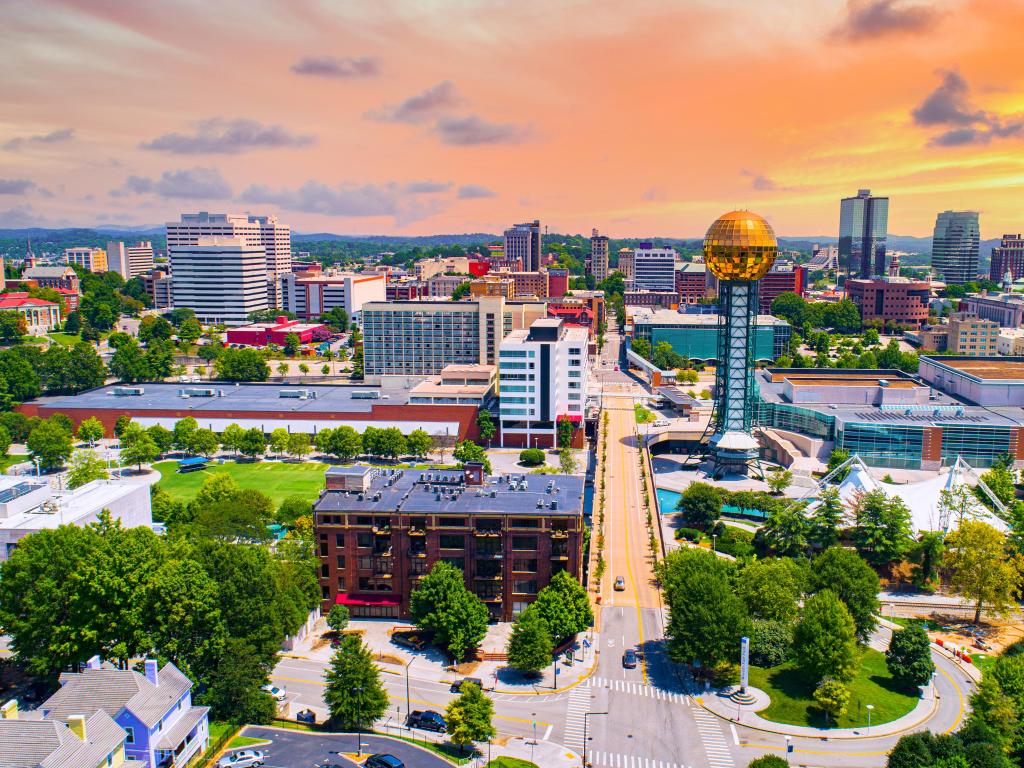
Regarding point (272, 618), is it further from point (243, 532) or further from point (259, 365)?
point (259, 365)

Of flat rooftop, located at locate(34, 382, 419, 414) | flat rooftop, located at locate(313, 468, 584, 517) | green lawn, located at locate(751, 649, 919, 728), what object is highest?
flat rooftop, located at locate(313, 468, 584, 517)

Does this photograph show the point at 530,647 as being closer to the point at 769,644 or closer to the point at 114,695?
the point at 769,644

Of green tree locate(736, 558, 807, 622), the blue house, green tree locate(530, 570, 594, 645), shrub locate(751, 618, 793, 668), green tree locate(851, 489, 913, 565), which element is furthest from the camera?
green tree locate(851, 489, 913, 565)

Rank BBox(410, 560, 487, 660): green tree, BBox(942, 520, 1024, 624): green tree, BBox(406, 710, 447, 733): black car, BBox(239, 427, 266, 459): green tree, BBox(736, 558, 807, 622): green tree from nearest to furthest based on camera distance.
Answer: BBox(406, 710, 447, 733): black car → BBox(410, 560, 487, 660): green tree → BBox(736, 558, 807, 622): green tree → BBox(942, 520, 1024, 624): green tree → BBox(239, 427, 266, 459): green tree

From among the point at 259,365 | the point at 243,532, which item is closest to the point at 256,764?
the point at 243,532

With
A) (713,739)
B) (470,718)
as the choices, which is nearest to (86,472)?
(470,718)

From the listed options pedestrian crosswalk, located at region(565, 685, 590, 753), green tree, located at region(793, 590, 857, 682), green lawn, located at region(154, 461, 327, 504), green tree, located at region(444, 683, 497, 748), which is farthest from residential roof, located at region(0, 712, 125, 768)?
green lawn, located at region(154, 461, 327, 504)

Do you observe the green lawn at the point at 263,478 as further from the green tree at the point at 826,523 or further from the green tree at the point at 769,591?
the green tree at the point at 826,523

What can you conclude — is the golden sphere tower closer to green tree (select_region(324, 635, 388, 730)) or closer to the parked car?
the parked car
